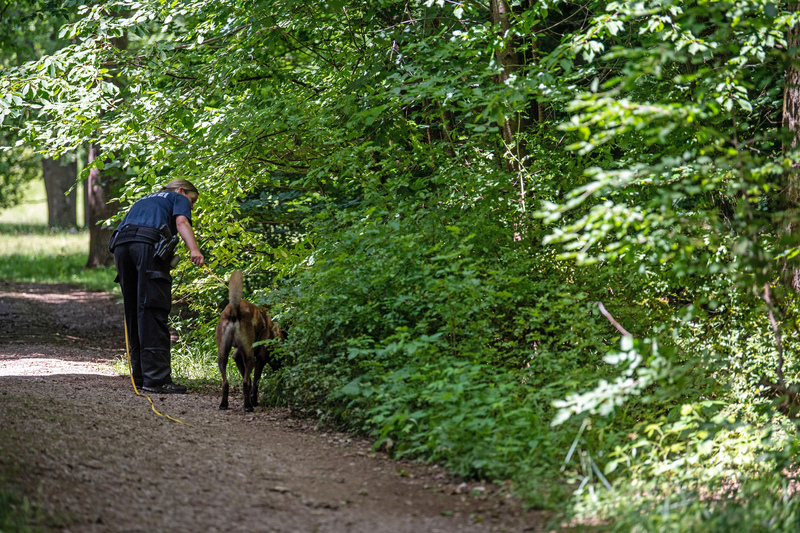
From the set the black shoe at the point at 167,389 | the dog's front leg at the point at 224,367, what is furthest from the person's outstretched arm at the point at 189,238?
the black shoe at the point at 167,389

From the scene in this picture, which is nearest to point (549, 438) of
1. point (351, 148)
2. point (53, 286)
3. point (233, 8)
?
point (351, 148)

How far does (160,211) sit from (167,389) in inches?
68.1

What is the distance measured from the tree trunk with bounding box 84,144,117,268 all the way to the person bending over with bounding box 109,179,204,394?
7966 millimetres

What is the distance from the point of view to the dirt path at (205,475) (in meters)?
3.56

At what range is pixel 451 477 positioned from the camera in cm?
439

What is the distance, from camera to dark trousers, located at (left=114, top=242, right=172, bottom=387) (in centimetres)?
695

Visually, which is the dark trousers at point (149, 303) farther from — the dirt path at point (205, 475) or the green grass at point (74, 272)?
the green grass at point (74, 272)

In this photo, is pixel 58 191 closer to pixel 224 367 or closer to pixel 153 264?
pixel 153 264

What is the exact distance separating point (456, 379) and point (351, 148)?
347 centimetres

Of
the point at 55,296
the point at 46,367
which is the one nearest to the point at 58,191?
the point at 55,296

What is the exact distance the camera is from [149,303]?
6965 mm

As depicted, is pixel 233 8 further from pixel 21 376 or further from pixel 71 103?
pixel 21 376

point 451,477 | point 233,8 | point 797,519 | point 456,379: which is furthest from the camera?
point 233,8

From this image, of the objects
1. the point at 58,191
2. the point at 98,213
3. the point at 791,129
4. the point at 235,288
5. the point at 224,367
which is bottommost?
the point at 224,367
